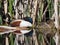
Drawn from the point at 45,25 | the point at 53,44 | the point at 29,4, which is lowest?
the point at 53,44

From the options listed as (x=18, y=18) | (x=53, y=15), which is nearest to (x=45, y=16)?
(x=53, y=15)

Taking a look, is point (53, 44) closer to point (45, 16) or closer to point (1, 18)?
point (45, 16)

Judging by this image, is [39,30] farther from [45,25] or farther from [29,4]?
[29,4]

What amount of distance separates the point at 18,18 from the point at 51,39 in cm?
21

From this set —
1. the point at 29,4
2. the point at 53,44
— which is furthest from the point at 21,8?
the point at 53,44

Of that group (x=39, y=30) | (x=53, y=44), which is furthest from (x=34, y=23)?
(x=53, y=44)

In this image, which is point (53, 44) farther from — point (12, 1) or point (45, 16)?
point (12, 1)

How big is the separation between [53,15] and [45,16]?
4 centimetres

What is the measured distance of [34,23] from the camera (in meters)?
1.06

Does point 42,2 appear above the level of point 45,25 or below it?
above

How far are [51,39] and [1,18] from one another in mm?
286

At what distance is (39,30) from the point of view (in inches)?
41.9

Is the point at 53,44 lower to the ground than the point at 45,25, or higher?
lower

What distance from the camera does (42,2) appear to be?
42.4 inches
